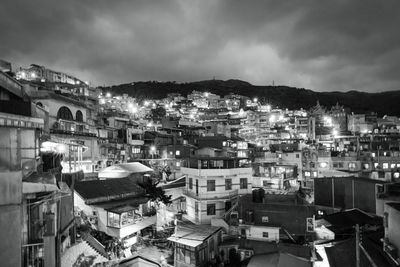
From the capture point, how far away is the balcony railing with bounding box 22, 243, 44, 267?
31.7ft

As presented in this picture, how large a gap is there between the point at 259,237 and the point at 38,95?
1203 inches

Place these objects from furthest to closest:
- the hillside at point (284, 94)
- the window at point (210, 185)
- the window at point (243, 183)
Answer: the hillside at point (284, 94) < the window at point (243, 183) < the window at point (210, 185)

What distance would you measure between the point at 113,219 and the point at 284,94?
155948 mm

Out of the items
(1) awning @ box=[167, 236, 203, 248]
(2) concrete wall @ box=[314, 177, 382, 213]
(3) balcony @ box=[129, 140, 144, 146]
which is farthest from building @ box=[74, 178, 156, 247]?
(2) concrete wall @ box=[314, 177, 382, 213]

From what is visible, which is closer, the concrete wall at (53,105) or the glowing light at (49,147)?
the glowing light at (49,147)

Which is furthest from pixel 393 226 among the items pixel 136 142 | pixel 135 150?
pixel 136 142

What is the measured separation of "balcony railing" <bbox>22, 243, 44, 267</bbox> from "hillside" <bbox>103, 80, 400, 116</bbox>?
456 feet

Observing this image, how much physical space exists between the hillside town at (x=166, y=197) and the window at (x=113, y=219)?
0.29 ft

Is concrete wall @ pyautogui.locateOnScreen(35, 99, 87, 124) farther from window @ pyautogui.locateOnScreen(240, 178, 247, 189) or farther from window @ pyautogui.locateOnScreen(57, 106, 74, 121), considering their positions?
window @ pyautogui.locateOnScreen(240, 178, 247, 189)

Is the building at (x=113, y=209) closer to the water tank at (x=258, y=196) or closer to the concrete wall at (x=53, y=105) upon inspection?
the concrete wall at (x=53, y=105)

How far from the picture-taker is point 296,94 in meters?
164

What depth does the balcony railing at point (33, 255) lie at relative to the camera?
9.67 metres

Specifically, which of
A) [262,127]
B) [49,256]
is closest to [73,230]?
[49,256]

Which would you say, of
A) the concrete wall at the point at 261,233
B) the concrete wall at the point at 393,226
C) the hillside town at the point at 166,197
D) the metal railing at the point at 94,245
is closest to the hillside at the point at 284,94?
the hillside town at the point at 166,197
